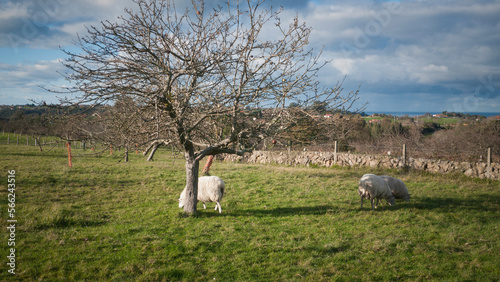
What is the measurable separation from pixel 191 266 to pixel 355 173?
44.6 feet

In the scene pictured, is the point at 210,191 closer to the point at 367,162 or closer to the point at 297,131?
the point at 297,131

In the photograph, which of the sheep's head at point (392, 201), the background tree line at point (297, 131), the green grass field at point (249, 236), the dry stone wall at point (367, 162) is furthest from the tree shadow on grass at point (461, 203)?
the dry stone wall at point (367, 162)

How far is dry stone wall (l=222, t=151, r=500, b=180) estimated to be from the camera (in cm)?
1457

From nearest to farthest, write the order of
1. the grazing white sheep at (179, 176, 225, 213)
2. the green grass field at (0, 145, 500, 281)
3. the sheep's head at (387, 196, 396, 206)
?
the green grass field at (0, 145, 500, 281) → the grazing white sheep at (179, 176, 225, 213) → the sheep's head at (387, 196, 396, 206)

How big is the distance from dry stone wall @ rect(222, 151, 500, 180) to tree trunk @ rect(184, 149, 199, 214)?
539 inches

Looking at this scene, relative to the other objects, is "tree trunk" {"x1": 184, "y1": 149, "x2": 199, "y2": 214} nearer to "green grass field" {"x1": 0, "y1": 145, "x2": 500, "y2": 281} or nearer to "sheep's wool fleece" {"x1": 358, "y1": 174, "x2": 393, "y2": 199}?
"green grass field" {"x1": 0, "y1": 145, "x2": 500, "y2": 281}

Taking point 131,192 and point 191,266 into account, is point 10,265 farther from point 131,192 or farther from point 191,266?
point 131,192

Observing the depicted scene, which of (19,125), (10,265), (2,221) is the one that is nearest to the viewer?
(10,265)

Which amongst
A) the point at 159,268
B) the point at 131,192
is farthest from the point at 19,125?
the point at 159,268

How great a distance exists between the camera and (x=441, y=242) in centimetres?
639

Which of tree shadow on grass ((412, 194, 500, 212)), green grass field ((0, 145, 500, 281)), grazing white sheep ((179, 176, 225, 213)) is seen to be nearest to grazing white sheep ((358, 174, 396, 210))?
green grass field ((0, 145, 500, 281))

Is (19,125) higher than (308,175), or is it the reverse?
(19,125)

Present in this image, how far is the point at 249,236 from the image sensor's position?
6590mm

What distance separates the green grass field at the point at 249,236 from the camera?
4.98 metres
